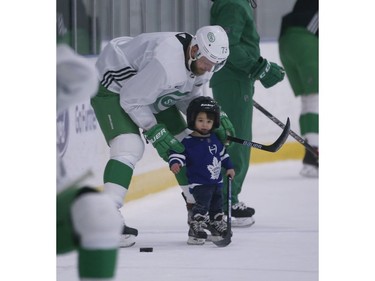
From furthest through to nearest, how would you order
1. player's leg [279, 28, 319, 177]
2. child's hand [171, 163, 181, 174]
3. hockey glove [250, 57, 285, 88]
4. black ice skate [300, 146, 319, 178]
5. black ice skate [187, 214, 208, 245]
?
black ice skate [300, 146, 319, 178]
player's leg [279, 28, 319, 177]
hockey glove [250, 57, 285, 88]
black ice skate [187, 214, 208, 245]
child's hand [171, 163, 181, 174]

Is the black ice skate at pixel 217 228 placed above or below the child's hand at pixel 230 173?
below

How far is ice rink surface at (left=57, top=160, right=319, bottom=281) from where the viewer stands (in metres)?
3.74

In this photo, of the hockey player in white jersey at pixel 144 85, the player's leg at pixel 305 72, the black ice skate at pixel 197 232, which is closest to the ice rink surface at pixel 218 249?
the black ice skate at pixel 197 232

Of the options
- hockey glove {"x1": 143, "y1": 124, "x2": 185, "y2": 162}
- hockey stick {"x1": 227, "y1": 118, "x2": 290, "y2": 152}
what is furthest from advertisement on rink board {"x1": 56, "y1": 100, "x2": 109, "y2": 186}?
hockey stick {"x1": 227, "y1": 118, "x2": 290, "y2": 152}

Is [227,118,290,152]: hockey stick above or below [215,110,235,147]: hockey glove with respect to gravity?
below

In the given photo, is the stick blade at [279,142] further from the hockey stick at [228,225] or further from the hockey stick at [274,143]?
the hockey stick at [228,225]

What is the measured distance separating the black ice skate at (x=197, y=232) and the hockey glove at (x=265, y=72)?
18.5 inches

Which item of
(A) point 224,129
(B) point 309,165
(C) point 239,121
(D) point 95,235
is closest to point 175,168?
(A) point 224,129

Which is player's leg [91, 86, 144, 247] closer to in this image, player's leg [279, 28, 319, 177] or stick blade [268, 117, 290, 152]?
stick blade [268, 117, 290, 152]

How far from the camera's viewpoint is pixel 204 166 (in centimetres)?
393

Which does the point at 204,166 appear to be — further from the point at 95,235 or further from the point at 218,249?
the point at 95,235

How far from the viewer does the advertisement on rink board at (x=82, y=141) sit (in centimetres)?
340

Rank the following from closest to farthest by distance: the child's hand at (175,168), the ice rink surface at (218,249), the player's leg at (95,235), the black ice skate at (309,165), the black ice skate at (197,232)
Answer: the player's leg at (95,235) → the ice rink surface at (218,249) → the child's hand at (175,168) → the black ice skate at (197,232) → the black ice skate at (309,165)

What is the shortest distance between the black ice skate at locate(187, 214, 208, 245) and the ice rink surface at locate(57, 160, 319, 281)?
2cm
